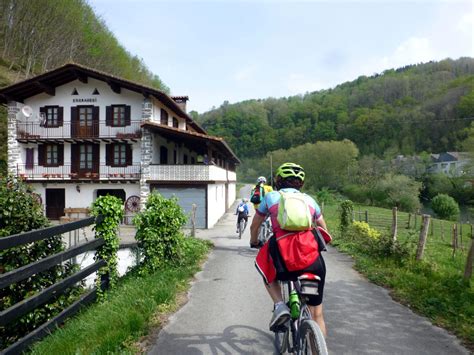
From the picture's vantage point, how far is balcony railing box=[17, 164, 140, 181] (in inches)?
822

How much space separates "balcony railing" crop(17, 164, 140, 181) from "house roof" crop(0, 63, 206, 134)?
4.30 metres

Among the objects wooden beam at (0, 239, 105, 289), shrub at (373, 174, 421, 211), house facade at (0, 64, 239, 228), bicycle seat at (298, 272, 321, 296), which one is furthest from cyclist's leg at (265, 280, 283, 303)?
shrub at (373, 174, 421, 211)

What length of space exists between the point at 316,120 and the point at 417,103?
2548cm

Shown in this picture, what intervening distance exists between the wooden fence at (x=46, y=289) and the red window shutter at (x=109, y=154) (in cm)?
1719

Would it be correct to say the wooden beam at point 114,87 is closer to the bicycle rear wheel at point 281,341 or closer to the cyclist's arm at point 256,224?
the cyclist's arm at point 256,224

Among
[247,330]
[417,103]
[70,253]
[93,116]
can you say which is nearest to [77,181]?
[93,116]

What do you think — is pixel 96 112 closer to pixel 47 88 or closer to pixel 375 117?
pixel 47 88

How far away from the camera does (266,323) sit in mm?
4461

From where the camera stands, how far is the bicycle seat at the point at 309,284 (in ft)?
9.16

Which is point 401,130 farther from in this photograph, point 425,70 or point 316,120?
point 425,70

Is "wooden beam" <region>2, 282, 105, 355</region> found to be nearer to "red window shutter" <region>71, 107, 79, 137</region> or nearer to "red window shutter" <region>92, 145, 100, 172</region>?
"red window shutter" <region>92, 145, 100, 172</region>

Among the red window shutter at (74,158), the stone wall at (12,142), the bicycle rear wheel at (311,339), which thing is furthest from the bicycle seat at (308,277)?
the stone wall at (12,142)

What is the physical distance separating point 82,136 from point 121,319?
19136mm

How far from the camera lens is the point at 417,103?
92.1m
